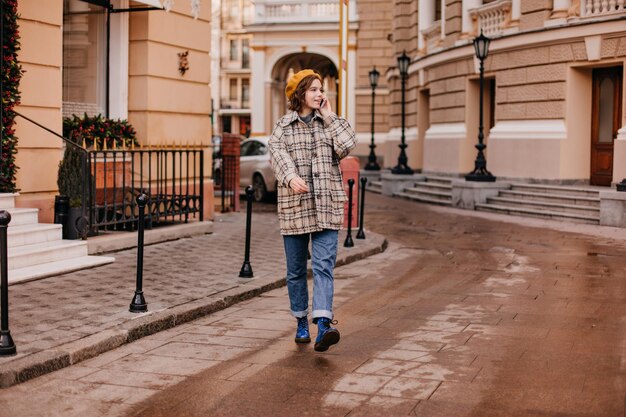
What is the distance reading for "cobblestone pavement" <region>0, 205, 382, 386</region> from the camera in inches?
259

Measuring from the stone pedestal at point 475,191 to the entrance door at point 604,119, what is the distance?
7.12 ft

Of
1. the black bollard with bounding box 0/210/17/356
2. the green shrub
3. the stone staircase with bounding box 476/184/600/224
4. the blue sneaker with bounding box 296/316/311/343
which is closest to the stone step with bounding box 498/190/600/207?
the stone staircase with bounding box 476/184/600/224

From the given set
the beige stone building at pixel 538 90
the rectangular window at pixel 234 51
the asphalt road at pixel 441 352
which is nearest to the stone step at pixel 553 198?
the beige stone building at pixel 538 90

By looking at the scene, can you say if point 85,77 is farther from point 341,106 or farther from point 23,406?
point 23,406

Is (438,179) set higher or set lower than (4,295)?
higher

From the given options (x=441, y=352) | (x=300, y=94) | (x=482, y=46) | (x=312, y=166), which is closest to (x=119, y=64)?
(x=300, y=94)

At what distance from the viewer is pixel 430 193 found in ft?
81.6

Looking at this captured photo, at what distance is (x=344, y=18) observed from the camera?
1441 centimetres

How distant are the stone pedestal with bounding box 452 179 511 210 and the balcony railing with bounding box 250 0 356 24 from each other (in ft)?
79.0

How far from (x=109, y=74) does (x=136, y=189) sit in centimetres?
196

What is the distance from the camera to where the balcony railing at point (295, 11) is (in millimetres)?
44781

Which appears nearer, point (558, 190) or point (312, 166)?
point (312, 166)

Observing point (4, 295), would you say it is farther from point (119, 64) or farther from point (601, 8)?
point (601, 8)

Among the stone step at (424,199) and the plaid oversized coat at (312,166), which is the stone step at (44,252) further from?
the stone step at (424,199)
